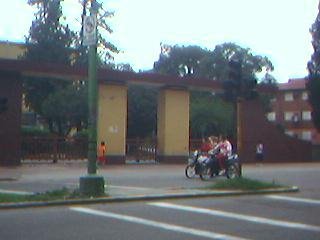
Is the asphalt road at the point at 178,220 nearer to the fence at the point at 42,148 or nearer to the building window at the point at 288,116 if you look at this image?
the fence at the point at 42,148

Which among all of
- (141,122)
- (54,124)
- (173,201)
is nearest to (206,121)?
(141,122)

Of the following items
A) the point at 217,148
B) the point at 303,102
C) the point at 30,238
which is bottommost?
the point at 30,238

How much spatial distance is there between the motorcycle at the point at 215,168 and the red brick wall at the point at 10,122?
1401 centimetres

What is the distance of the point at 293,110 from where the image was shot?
9925 centimetres

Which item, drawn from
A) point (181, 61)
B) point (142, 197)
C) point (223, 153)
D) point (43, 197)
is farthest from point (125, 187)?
point (181, 61)

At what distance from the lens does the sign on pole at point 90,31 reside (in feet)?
63.6

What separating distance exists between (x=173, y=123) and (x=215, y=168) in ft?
55.7

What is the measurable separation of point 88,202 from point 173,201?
2250 millimetres

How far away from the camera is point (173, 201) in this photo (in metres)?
19.1

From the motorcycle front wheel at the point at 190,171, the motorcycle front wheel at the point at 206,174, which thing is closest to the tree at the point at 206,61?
the motorcycle front wheel at the point at 190,171

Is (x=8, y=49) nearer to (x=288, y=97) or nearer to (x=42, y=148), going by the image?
(x=288, y=97)

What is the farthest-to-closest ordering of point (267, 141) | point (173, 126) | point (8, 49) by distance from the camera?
point (8, 49), point (267, 141), point (173, 126)

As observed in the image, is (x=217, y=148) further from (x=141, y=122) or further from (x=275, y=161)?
(x=141, y=122)

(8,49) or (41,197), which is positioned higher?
(8,49)
